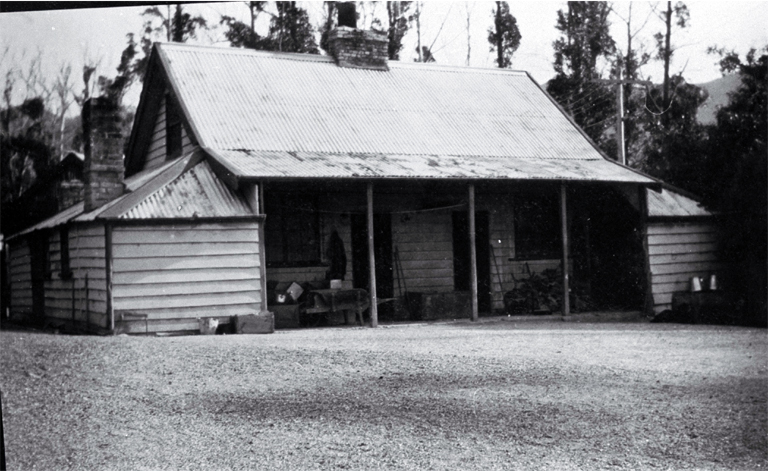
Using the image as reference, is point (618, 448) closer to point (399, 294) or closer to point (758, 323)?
point (758, 323)

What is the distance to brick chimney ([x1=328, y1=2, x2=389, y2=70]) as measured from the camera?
20641 mm

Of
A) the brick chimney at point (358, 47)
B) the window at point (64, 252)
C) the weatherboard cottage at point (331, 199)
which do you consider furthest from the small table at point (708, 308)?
the window at point (64, 252)

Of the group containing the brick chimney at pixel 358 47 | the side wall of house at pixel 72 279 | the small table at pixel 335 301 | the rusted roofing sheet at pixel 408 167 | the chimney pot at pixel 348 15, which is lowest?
the small table at pixel 335 301

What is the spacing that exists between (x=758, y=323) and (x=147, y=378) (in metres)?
11.5

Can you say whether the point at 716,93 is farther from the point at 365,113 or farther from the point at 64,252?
the point at 64,252

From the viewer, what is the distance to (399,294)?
61.7 ft

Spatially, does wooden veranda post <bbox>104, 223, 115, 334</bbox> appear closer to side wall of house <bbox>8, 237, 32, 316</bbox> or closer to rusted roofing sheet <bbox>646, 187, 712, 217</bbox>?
side wall of house <bbox>8, 237, 32, 316</bbox>

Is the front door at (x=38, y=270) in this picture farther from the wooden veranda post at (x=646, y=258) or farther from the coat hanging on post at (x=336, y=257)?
the wooden veranda post at (x=646, y=258)

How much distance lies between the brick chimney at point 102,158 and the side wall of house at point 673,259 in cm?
1118

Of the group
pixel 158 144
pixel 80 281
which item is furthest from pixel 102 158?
pixel 158 144

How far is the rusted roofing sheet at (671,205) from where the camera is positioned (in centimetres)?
1845

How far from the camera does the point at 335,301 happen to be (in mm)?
16297

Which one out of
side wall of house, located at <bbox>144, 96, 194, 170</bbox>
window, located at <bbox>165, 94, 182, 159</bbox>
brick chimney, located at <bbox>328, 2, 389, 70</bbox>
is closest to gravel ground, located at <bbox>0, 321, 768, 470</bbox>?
window, located at <bbox>165, 94, 182, 159</bbox>

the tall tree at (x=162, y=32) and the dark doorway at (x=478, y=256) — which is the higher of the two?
the tall tree at (x=162, y=32)
